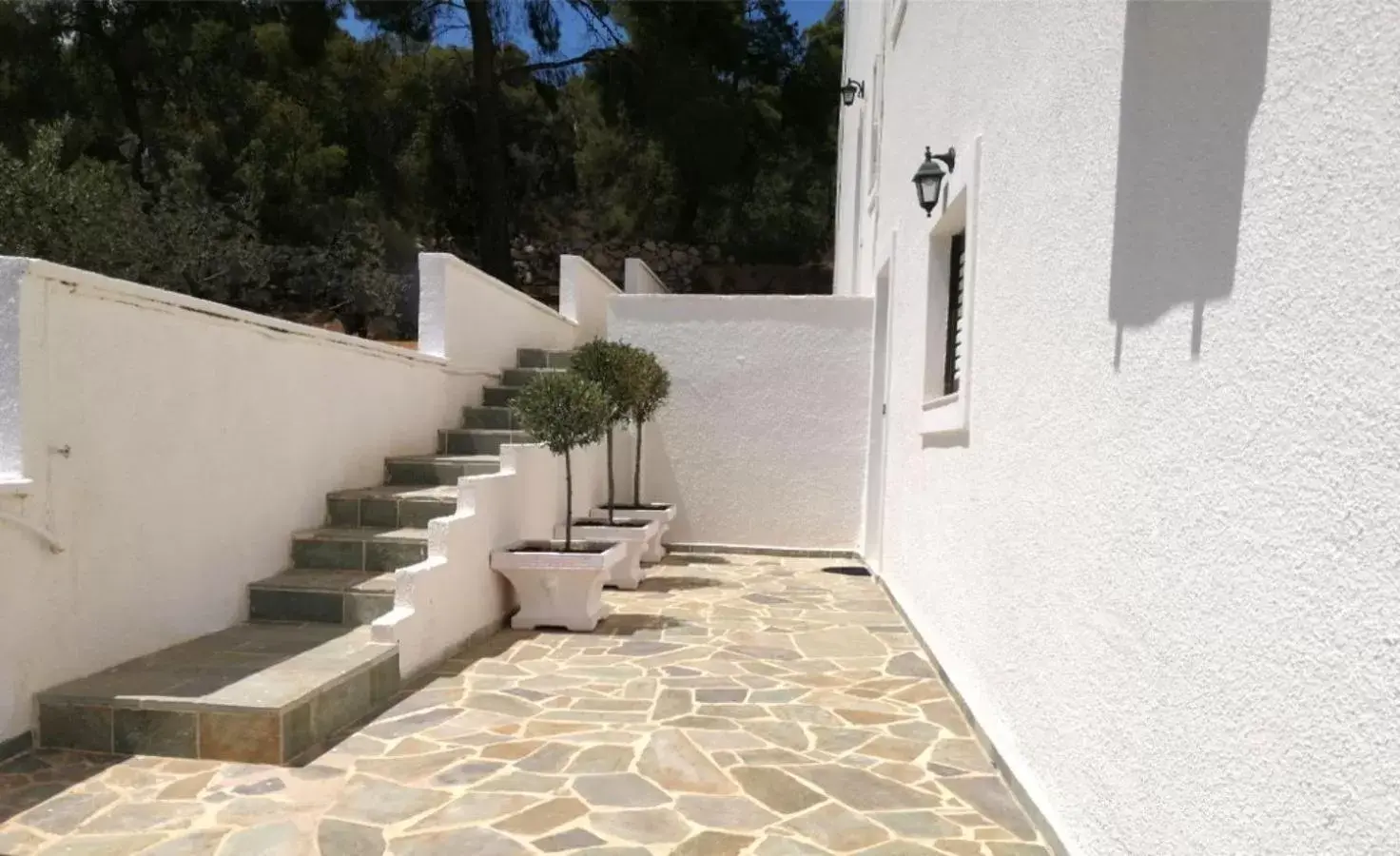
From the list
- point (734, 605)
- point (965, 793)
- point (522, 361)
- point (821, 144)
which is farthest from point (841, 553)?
point (821, 144)

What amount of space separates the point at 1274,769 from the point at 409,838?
246 centimetres

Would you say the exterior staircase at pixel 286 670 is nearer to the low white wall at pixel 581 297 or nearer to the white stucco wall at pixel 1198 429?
the white stucco wall at pixel 1198 429

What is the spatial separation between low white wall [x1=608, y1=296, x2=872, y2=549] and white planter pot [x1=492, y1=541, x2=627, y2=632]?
3094 mm

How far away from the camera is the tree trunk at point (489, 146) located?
14.8 m

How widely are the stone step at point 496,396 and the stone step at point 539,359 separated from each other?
85 cm

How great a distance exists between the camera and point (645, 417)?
7766 mm

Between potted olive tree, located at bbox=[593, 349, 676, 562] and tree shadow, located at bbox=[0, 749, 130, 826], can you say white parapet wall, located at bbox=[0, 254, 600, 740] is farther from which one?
potted olive tree, located at bbox=[593, 349, 676, 562]

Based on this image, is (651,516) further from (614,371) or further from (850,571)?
(850,571)

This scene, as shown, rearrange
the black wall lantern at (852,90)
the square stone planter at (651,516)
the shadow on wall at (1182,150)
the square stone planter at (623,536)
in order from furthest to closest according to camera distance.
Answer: the black wall lantern at (852,90)
the square stone planter at (651,516)
the square stone planter at (623,536)
the shadow on wall at (1182,150)

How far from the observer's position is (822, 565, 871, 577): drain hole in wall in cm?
798

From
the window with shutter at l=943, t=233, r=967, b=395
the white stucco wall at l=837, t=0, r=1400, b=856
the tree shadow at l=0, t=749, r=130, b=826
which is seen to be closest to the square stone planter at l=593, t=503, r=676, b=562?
the window with shutter at l=943, t=233, r=967, b=395

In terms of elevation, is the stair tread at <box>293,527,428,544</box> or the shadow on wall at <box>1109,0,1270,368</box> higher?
the shadow on wall at <box>1109,0,1270,368</box>

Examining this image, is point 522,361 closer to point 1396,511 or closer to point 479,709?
point 479,709

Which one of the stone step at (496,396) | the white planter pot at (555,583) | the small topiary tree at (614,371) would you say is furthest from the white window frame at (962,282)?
the stone step at (496,396)
